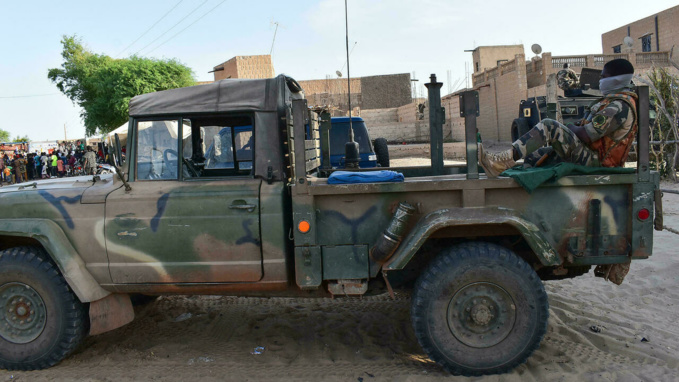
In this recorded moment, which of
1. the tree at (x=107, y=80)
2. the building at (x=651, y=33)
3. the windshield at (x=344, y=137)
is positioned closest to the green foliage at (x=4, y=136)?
the tree at (x=107, y=80)

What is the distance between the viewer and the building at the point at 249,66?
29.3 meters

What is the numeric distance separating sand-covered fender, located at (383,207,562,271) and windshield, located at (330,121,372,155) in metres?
5.32

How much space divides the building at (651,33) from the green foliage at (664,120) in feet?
57.9

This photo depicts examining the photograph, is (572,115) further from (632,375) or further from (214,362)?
(214,362)

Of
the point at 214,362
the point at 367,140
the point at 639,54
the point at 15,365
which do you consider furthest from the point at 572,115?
the point at 639,54

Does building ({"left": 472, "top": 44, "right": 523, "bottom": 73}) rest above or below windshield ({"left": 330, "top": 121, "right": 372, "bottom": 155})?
above

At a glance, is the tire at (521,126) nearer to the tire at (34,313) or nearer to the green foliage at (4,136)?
the tire at (34,313)

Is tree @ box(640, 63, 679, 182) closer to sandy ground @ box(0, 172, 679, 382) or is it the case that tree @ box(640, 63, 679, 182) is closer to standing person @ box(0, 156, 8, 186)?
sandy ground @ box(0, 172, 679, 382)

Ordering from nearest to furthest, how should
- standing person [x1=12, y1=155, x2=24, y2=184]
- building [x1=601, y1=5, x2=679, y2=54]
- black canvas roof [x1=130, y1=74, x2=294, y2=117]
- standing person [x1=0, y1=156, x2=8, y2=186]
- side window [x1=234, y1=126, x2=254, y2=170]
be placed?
black canvas roof [x1=130, y1=74, x2=294, y2=117], side window [x1=234, y1=126, x2=254, y2=170], standing person [x1=12, y1=155, x2=24, y2=184], standing person [x1=0, y1=156, x2=8, y2=186], building [x1=601, y1=5, x2=679, y2=54]

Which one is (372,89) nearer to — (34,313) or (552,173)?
(552,173)

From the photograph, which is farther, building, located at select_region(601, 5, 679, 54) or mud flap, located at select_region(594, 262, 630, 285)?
building, located at select_region(601, 5, 679, 54)

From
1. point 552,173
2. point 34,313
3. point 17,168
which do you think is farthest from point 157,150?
point 17,168

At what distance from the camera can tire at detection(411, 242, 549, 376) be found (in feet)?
10.7

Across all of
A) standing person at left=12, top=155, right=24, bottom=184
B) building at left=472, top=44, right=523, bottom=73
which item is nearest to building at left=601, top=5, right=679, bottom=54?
building at left=472, top=44, right=523, bottom=73
